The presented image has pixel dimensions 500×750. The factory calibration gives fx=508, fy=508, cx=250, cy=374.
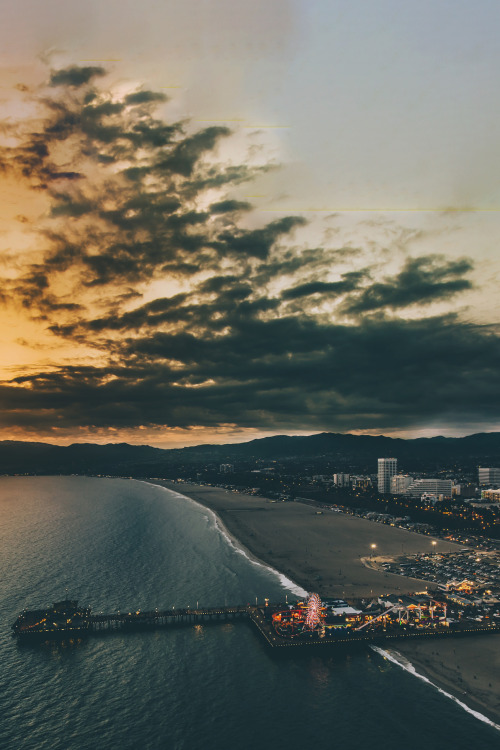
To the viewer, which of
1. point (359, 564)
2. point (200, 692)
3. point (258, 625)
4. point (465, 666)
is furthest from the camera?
point (359, 564)

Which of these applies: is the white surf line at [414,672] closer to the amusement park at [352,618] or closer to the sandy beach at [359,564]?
the sandy beach at [359,564]

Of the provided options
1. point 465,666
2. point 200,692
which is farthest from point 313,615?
point 200,692

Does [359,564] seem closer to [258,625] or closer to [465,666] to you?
[258,625]

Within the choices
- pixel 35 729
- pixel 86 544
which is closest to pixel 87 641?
pixel 35 729

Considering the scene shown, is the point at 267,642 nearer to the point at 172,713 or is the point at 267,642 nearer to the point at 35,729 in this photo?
the point at 172,713

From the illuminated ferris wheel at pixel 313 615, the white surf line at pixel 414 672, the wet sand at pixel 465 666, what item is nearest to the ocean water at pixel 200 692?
the white surf line at pixel 414 672

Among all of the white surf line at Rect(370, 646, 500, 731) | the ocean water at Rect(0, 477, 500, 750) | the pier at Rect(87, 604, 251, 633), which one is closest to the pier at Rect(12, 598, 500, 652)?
the pier at Rect(87, 604, 251, 633)

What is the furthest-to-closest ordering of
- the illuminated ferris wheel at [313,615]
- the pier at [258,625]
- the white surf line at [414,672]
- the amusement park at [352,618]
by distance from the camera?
the illuminated ferris wheel at [313,615], the amusement park at [352,618], the pier at [258,625], the white surf line at [414,672]
